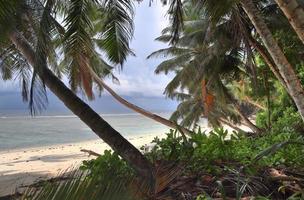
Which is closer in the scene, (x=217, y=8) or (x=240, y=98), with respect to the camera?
(x=217, y=8)

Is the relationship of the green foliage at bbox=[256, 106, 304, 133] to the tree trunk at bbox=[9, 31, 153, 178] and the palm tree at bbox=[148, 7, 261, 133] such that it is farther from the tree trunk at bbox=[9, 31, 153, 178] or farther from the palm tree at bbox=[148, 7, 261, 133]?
the tree trunk at bbox=[9, 31, 153, 178]

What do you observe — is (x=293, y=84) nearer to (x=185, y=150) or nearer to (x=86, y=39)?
(x=185, y=150)

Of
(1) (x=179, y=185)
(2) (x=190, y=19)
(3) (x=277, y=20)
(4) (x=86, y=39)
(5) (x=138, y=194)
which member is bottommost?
(1) (x=179, y=185)

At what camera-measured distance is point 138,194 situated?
1.35 m

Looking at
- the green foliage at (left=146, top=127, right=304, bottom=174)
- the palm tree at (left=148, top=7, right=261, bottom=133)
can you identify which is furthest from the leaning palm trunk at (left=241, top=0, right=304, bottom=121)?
the palm tree at (left=148, top=7, right=261, bottom=133)

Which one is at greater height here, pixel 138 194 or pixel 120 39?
pixel 120 39

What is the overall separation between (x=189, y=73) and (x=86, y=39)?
12.5 m

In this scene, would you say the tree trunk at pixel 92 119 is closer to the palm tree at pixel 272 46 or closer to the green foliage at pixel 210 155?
the green foliage at pixel 210 155

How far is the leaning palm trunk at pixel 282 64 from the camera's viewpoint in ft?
20.1

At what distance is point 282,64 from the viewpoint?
6.38m

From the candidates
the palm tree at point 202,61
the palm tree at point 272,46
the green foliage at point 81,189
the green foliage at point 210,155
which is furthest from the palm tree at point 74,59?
the palm tree at point 202,61

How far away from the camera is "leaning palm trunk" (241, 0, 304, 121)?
612 cm

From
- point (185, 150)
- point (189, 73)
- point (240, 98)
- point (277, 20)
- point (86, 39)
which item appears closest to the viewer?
point (185, 150)

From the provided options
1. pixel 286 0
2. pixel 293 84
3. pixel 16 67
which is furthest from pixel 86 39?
pixel 16 67
